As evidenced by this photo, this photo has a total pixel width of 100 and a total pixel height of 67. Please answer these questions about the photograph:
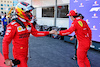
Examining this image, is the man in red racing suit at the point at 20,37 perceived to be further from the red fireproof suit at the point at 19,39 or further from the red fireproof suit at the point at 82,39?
the red fireproof suit at the point at 82,39

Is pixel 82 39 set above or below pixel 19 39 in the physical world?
below

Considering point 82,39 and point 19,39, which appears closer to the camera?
point 19,39

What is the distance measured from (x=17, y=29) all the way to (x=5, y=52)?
0.46 meters

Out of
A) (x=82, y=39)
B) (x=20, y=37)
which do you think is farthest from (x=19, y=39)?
(x=82, y=39)

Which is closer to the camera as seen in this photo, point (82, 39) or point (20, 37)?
point (20, 37)

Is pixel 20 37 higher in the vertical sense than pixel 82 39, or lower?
higher

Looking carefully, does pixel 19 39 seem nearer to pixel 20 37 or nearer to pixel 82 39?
pixel 20 37

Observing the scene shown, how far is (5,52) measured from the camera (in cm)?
199

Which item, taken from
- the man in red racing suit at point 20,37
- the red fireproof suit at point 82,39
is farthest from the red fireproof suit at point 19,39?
the red fireproof suit at point 82,39

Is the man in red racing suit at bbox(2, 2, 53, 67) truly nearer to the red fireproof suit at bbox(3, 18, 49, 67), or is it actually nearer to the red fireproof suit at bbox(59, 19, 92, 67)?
→ the red fireproof suit at bbox(3, 18, 49, 67)

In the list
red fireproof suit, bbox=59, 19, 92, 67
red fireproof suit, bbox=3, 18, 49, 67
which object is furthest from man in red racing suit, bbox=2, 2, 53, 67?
red fireproof suit, bbox=59, 19, 92, 67

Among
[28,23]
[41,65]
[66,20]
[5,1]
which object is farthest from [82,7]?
[5,1]

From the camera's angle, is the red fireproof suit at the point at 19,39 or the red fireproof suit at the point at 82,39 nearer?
the red fireproof suit at the point at 19,39

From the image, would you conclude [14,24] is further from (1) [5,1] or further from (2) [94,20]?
(1) [5,1]
